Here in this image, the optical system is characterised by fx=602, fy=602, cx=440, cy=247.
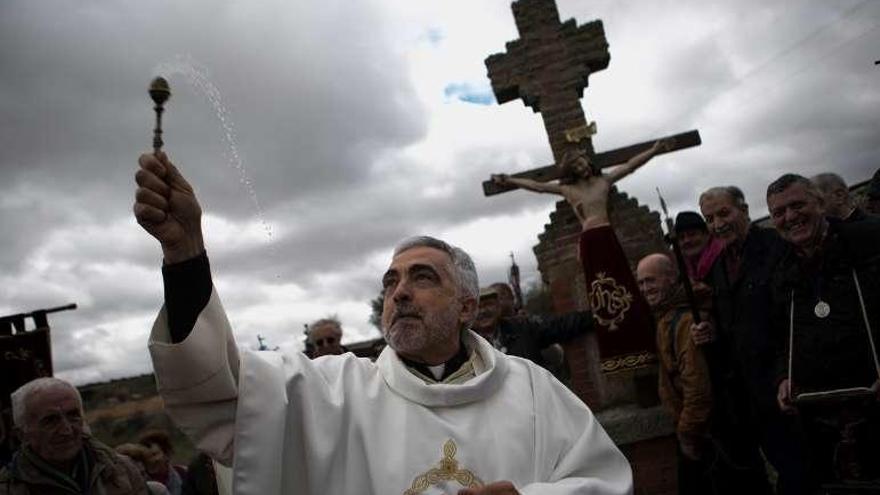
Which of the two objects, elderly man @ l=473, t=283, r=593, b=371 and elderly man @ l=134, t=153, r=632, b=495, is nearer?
elderly man @ l=134, t=153, r=632, b=495

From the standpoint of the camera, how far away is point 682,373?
348 cm

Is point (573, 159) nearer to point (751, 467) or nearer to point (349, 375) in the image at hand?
point (751, 467)

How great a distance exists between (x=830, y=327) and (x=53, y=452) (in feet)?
12.4

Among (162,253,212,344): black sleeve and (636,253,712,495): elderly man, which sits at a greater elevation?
(162,253,212,344): black sleeve

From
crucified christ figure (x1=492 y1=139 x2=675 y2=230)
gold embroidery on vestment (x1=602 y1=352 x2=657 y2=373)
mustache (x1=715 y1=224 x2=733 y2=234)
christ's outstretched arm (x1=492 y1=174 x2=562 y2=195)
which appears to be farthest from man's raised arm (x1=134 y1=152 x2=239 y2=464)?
christ's outstretched arm (x1=492 y1=174 x2=562 y2=195)

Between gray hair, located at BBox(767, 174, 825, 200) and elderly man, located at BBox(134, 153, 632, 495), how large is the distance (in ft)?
5.24

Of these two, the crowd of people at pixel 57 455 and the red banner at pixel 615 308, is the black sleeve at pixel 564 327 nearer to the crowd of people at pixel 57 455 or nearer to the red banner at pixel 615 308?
the red banner at pixel 615 308

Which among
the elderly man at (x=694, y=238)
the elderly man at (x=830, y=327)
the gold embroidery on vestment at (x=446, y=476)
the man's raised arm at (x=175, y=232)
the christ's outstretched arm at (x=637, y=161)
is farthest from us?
the christ's outstretched arm at (x=637, y=161)

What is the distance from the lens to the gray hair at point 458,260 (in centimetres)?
264

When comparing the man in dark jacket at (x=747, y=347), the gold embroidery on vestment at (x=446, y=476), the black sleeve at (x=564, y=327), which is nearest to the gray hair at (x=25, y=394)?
the gold embroidery on vestment at (x=446, y=476)

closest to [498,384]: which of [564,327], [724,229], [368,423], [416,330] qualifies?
[416,330]

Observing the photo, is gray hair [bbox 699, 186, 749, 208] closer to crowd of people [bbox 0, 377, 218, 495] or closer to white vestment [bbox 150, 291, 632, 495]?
white vestment [bbox 150, 291, 632, 495]

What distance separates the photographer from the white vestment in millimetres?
1680

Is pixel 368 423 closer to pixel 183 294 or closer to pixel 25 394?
pixel 183 294
